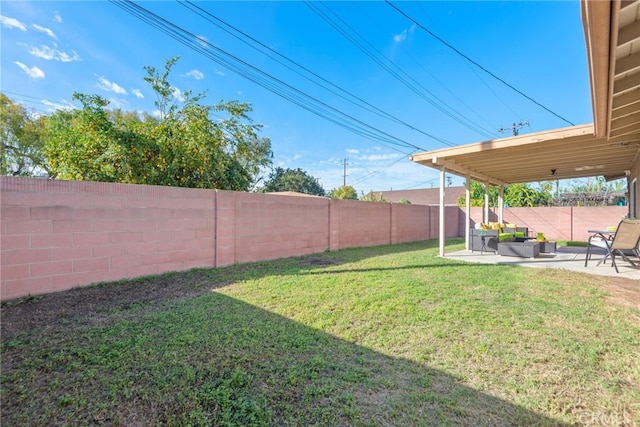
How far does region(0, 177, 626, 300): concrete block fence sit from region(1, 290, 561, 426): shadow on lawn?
5.12 ft

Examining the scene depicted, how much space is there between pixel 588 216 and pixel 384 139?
32.7 feet

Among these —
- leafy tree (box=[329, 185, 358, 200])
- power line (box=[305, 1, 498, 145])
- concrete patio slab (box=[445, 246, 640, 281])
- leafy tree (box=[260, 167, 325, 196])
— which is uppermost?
→ power line (box=[305, 1, 498, 145])

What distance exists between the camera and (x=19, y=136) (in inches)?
683

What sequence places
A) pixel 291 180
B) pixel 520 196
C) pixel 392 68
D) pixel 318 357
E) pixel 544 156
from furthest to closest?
pixel 291 180, pixel 520 196, pixel 392 68, pixel 544 156, pixel 318 357

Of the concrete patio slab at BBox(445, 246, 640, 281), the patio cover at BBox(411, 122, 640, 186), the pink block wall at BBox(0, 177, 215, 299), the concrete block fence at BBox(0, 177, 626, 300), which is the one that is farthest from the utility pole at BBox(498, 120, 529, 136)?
the pink block wall at BBox(0, 177, 215, 299)

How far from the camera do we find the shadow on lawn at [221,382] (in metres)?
1.75

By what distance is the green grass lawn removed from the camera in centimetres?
181

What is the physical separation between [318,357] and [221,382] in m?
0.81

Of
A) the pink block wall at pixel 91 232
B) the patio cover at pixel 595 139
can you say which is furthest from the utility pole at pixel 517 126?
the pink block wall at pixel 91 232

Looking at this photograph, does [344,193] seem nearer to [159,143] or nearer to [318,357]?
Answer: [159,143]

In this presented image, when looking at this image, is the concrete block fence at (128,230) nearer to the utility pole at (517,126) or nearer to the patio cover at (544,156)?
the patio cover at (544,156)

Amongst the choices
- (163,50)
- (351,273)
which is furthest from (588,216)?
(163,50)

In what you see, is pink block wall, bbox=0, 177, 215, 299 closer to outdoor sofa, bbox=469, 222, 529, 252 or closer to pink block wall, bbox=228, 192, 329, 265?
pink block wall, bbox=228, 192, 329, 265

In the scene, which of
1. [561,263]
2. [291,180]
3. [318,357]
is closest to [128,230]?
[318,357]
